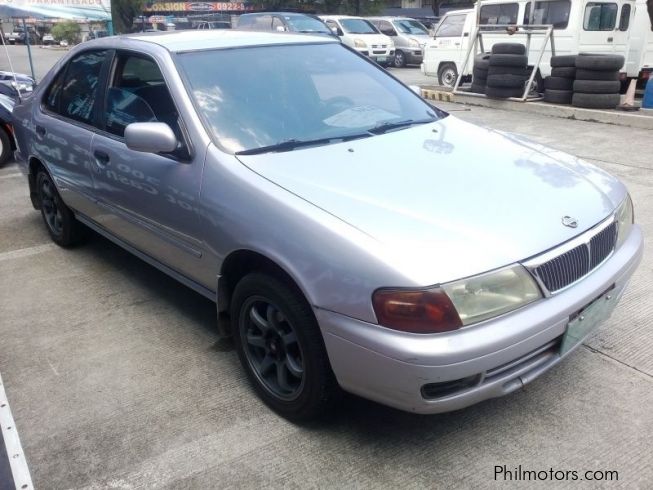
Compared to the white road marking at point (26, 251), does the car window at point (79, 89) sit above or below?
above

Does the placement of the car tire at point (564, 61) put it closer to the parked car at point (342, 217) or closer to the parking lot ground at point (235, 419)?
the parking lot ground at point (235, 419)

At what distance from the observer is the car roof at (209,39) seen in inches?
130

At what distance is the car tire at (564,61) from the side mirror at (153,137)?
903cm

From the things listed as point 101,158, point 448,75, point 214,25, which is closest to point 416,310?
point 101,158

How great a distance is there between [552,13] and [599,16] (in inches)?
34.7

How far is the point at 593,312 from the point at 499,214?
0.61 meters

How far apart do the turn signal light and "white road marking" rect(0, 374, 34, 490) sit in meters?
1.60

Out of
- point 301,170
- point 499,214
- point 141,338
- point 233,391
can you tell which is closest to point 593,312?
point 499,214

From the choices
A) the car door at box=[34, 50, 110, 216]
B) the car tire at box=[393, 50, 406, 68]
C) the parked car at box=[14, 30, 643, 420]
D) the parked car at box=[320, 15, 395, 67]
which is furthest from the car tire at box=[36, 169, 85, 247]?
the car tire at box=[393, 50, 406, 68]

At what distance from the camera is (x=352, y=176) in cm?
259

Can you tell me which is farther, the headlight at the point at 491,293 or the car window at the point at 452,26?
the car window at the point at 452,26

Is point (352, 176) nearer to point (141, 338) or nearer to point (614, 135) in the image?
point (141, 338)

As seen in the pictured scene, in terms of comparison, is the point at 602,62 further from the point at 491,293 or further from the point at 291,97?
the point at 491,293
